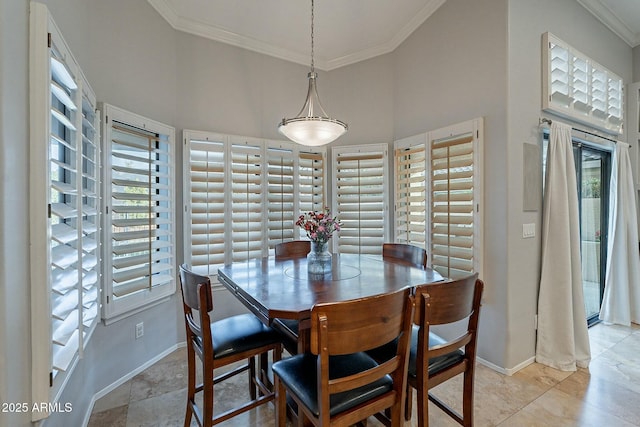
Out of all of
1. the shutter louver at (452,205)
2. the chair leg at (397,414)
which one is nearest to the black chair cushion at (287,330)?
the chair leg at (397,414)

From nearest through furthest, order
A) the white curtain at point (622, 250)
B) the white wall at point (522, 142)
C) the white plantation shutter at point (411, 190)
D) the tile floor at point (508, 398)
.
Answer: the tile floor at point (508, 398) → the white wall at point (522, 142) → the white plantation shutter at point (411, 190) → the white curtain at point (622, 250)

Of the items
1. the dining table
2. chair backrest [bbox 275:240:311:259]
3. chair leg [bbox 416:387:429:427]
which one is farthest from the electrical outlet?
chair leg [bbox 416:387:429:427]

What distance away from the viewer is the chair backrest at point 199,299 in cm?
145

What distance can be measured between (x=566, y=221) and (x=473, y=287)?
1.66 m

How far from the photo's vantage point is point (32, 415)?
1.02 meters

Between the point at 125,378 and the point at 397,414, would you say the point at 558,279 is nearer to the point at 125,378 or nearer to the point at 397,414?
the point at 397,414

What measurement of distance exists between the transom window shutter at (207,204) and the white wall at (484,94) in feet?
7.30

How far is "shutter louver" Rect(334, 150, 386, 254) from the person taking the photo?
343 centimetres

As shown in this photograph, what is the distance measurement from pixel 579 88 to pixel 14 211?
13.5ft

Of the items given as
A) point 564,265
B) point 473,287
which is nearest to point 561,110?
point 564,265

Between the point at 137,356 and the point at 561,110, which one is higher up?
the point at 561,110

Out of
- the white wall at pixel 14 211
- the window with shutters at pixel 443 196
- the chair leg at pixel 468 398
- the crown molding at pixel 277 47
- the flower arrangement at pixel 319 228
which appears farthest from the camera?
the crown molding at pixel 277 47

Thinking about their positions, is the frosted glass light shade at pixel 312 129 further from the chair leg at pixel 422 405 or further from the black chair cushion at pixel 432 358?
the chair leg at pixel 422 405

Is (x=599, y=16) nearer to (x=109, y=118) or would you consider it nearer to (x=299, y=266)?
(x=299, y=266)
